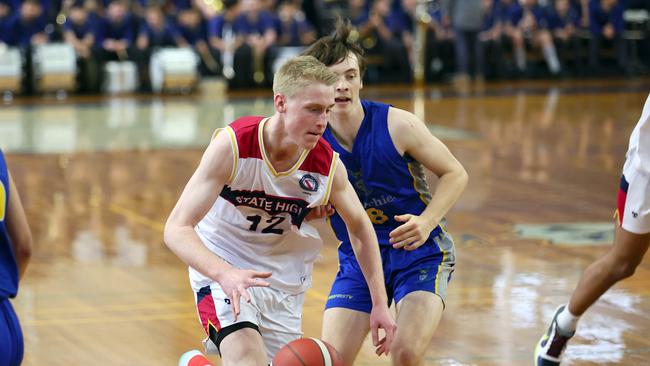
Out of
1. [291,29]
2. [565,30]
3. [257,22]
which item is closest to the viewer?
[257,22]

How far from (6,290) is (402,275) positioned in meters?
1.92

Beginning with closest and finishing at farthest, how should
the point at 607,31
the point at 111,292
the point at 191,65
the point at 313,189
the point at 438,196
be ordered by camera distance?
the point at 313,189, the point at 438,196, the point at 111,292, the point at 191,65, the point at 607,31

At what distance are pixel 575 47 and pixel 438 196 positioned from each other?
754 inches

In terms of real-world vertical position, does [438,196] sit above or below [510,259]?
above

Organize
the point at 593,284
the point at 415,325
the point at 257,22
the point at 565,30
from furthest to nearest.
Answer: the point at 565,30, the point at 257,22, the point at 593,284, the point at 415,325

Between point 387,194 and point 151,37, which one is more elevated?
point 387,194

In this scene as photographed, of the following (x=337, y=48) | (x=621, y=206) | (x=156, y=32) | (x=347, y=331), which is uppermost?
(x=337, y=48)

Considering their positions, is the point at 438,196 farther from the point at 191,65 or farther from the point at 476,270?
the point at 191,65

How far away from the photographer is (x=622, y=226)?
4863mm

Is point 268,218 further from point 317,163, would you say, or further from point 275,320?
point 275,320

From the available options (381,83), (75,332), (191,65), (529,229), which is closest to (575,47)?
(381,83)

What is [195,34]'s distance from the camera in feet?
66.9

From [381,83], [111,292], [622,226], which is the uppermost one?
[622,226]

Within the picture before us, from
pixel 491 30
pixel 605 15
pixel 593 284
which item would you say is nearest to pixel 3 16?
pixel 491 30
